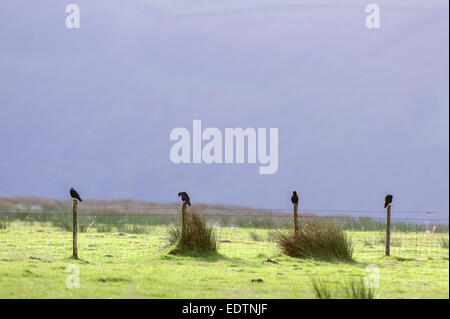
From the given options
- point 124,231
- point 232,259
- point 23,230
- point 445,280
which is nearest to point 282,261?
point 232,259

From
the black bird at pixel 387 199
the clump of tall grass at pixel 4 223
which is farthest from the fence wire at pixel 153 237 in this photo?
the black bird at pixel 387 199

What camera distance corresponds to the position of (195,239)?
13039 millimetres

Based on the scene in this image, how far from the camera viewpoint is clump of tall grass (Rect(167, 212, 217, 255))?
1302 cm

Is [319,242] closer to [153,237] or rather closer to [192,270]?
[192,270]

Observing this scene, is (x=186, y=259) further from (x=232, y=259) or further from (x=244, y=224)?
(x=244, y=224)

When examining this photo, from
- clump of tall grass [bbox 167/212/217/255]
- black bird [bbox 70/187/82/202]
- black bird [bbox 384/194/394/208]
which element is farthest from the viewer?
black bird [bbox 384/194/394/208]

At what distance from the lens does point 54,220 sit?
2309cm

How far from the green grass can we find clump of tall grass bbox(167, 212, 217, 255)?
27cm

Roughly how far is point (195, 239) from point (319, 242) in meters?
2.54

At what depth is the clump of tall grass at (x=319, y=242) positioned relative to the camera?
13.1 m

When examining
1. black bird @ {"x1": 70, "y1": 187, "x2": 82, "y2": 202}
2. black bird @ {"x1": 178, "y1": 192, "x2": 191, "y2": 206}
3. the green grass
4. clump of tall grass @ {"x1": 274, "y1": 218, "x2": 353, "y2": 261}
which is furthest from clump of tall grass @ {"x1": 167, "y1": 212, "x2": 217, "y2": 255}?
black bird @ {"x1": 70, "y1": 187, "x2": 82, "y2": 202}

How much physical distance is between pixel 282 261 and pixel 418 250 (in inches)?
188

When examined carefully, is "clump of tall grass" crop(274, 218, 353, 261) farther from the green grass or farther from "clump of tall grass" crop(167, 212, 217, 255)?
"clump of tall grass" crop(167, 212, 217, 255)
